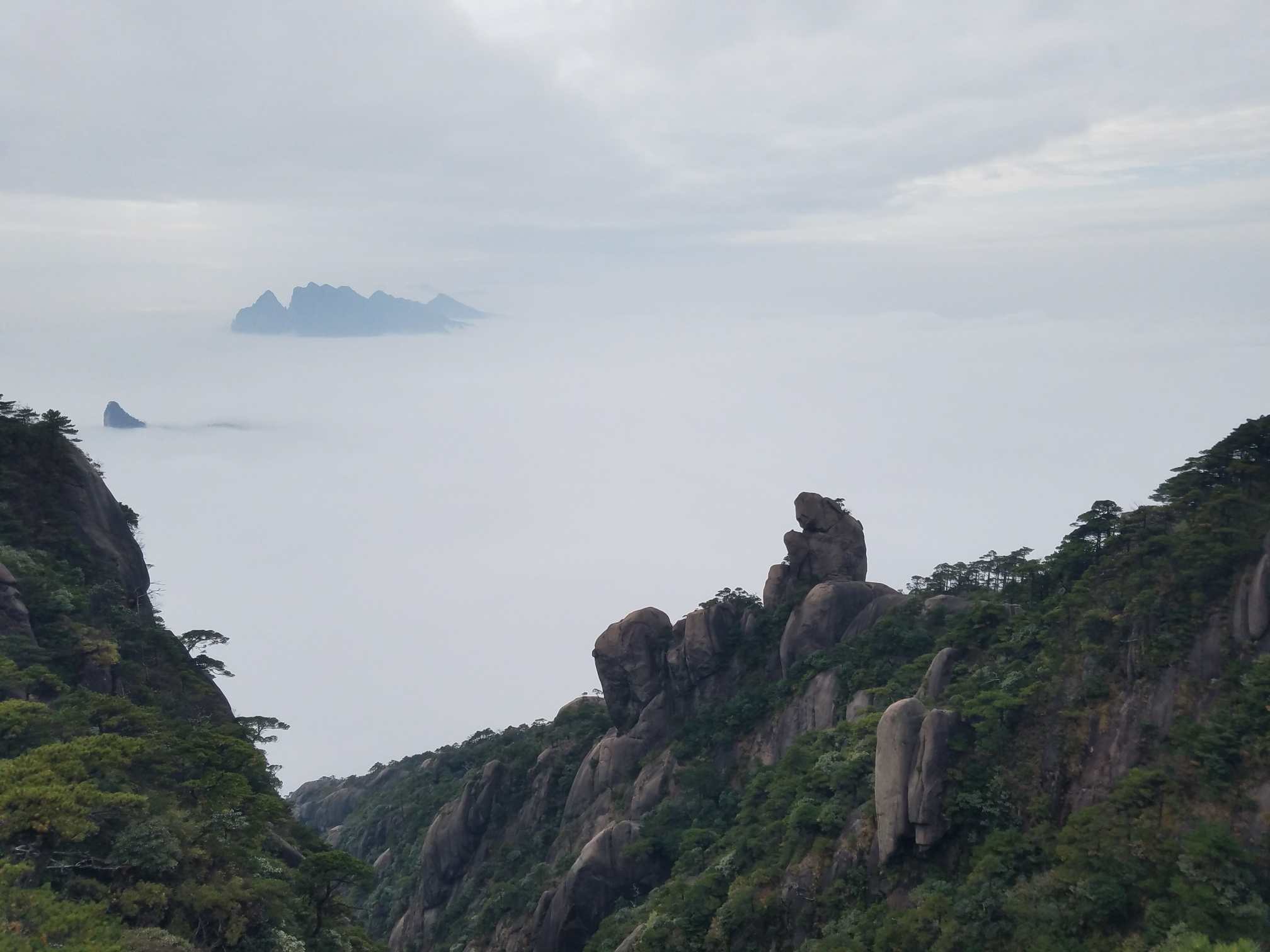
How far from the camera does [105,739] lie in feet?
70.6

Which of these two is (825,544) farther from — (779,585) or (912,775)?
(912,775)

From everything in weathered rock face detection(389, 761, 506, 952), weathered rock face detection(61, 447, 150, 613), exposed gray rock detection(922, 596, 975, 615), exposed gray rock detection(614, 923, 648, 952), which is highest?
weathered rock face detection(61, 447, 150, 613)

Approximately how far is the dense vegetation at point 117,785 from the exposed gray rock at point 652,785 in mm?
12516

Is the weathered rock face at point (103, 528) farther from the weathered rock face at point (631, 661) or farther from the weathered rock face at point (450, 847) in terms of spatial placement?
the weathered rock face at point (631, 661)

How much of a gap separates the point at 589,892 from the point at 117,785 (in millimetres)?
17444

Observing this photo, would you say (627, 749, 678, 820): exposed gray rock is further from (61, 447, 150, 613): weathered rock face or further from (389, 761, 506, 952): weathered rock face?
(61, 447, 150, 613): weathered rock face

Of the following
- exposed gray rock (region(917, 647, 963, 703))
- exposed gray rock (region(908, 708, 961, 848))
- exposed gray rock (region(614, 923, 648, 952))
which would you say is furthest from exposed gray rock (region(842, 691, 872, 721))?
exposed gray rock (region(614, 923, 648, 952))

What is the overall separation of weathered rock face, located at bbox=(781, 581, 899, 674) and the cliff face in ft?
0.34

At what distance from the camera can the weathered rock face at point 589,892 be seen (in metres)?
33.7

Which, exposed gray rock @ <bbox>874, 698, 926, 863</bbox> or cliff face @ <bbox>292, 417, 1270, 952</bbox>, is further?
exposed gray rock @ <bbox>874, 698, 926, 863</bbox>

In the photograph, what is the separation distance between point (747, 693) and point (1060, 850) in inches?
820

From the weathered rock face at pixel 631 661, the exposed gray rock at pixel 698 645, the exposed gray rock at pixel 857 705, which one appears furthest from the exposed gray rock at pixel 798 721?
the weathered rock face at pixel 631 661

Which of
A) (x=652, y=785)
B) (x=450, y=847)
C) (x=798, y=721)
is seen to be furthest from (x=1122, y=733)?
(x=450, y=847)

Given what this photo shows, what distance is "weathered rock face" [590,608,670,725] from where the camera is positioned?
1719 inches
